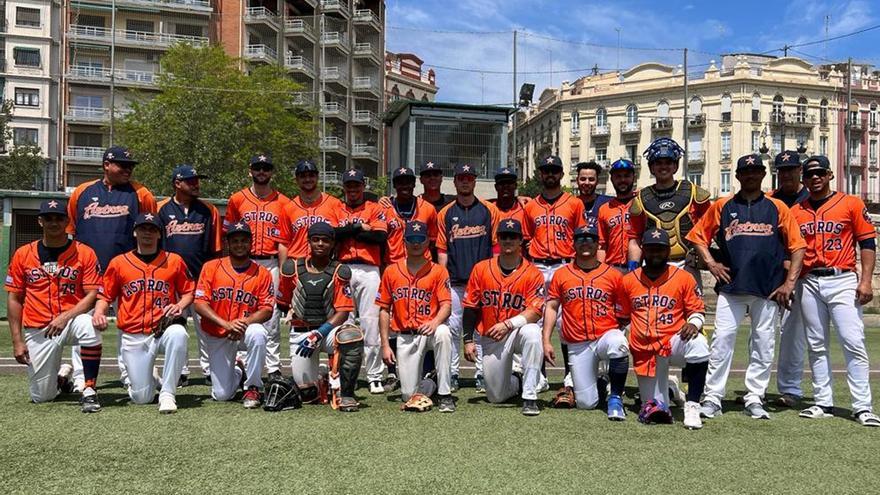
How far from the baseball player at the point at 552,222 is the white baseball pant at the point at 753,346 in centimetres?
185

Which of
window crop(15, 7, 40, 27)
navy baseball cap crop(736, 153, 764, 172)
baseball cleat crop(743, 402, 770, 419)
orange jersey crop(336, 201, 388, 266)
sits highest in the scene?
window crop(15, 7, 40, 27)

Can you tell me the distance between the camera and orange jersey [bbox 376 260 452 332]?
6582 millimetres

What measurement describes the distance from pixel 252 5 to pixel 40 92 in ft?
56.3

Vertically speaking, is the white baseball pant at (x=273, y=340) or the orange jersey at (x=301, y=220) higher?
the orange jersey at (x=301, y=220)

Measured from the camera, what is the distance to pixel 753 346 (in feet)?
20.4

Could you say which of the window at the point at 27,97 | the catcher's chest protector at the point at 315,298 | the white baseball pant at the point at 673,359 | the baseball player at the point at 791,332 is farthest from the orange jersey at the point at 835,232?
the window at the point at 27,97

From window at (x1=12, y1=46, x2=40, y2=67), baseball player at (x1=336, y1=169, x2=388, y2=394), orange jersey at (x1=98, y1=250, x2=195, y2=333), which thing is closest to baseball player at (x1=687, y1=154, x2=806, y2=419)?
baseball player at (x1=336, y1=169, x2=388, y2=394)

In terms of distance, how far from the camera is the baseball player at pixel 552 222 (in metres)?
7.49

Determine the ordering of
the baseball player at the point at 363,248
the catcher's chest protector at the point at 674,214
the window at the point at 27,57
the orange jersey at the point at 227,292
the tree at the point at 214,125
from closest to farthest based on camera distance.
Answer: the orange jersey at the point at 227,292, the catcher's chest protector at the point at 674,214, the baseball player at the point at 363,248, the tree at the point at 214,125, the window at the point at 27,57

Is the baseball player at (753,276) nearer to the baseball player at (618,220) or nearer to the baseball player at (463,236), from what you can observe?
the baseball player at (618,220)

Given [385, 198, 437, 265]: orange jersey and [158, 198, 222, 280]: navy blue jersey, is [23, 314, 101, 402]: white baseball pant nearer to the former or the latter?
[158, 198, 222, 280]: navy blue jersey

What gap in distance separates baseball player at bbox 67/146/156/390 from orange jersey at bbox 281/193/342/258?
59.9 inches

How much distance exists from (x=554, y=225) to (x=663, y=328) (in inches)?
77.4

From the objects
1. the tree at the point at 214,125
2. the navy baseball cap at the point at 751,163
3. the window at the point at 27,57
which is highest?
the window at the point at 27,57
